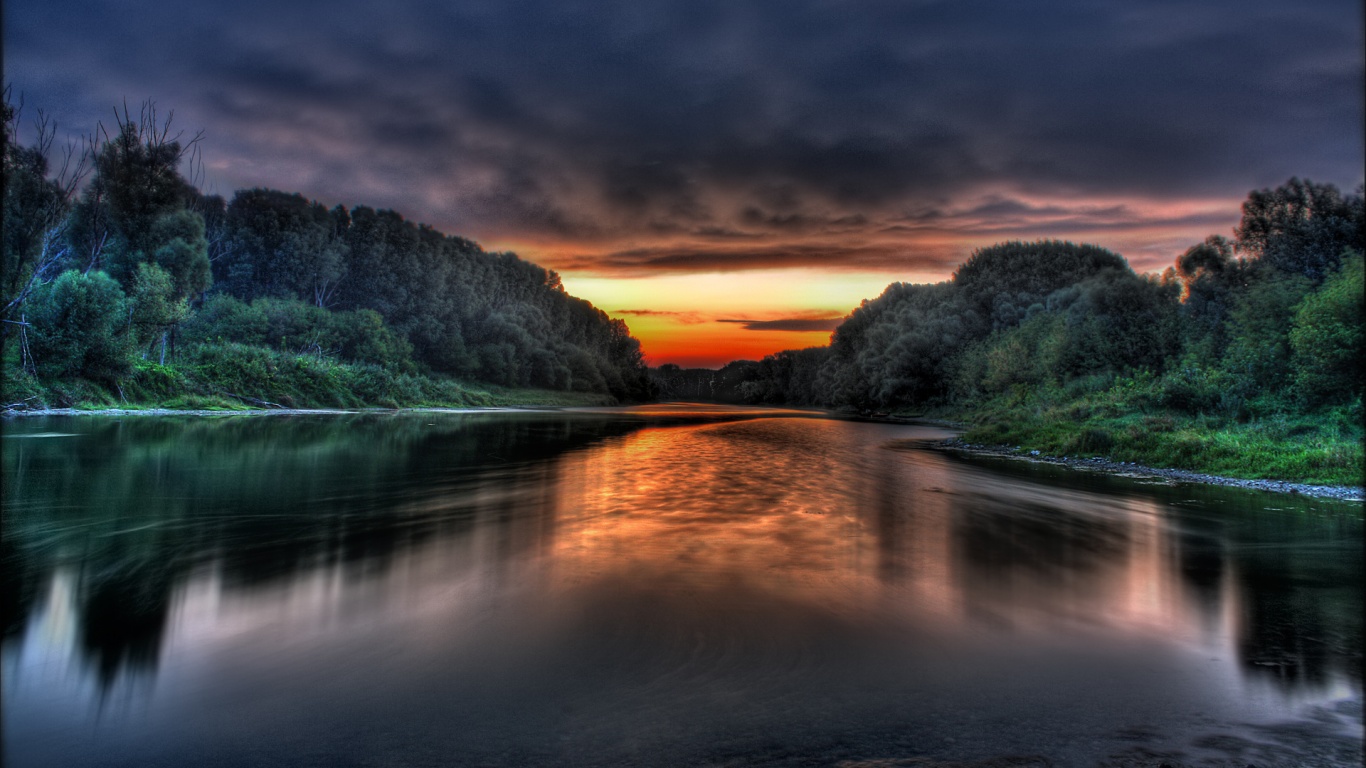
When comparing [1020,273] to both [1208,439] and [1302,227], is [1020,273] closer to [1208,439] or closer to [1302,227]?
[1302,227]

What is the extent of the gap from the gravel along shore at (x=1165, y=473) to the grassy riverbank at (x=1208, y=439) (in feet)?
1.14

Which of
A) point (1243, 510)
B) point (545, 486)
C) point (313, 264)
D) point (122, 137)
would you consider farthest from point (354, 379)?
point (1243, 510)

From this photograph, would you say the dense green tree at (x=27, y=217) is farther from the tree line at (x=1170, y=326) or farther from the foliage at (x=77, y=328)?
the tree line at (x=1170, y=326)

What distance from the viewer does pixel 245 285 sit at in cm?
6694

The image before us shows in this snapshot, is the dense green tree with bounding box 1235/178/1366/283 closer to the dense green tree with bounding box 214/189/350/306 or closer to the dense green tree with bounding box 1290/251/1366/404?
the dense green tree with bounding box 1290/251/1366/404

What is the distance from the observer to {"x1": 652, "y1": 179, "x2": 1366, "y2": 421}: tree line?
1836cm

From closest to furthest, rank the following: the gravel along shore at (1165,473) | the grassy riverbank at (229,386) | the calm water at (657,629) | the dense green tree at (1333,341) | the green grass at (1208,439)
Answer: the calm water at (657,629), the gravel along shore at (1165,473), the green grass at (1208,439), the dense green tree at (1333,341), the grassy riverbank at (229,386)

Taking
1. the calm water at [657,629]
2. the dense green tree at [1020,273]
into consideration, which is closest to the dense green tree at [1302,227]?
the calm water at [657,629]

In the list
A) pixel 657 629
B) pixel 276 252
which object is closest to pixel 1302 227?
pixel 657 629

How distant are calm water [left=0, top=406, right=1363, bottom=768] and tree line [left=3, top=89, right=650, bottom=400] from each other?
20.9 meters

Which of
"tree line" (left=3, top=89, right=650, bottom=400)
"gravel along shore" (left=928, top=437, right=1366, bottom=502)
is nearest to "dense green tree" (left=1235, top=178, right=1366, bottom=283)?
"gravel along shore" (left=928, top=437, right=1366, bottom=502)

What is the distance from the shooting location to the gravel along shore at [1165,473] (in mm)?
12680

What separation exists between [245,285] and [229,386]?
39.7m

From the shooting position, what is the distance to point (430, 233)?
94.9 metres
